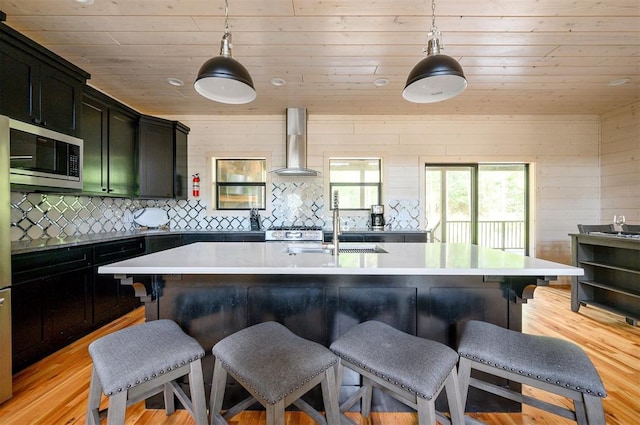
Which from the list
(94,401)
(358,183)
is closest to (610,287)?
(358,183)

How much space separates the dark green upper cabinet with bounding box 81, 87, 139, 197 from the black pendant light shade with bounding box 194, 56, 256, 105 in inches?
80.2

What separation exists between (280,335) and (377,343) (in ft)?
1.44

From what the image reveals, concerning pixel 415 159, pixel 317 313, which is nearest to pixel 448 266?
pixel 317 313

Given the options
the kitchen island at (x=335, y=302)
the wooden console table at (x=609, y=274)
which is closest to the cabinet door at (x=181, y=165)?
the kitchen island at (x=335, y=302)

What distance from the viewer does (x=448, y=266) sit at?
1.33 meters

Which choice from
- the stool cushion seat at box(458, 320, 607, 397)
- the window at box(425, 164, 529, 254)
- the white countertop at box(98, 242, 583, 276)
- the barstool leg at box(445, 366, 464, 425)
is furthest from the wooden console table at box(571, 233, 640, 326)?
the barstool leg at box(445, 366, 464, 425)

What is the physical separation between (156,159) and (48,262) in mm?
1921

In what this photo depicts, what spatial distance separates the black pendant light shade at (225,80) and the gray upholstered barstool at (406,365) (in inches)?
59.1

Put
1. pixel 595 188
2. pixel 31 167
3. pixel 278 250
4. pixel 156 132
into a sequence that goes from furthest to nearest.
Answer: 1. pixel 595 188
2. pixel 156 132
3. pixel 31 167
4. pixel 278 250

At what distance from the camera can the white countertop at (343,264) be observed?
1.28 meters

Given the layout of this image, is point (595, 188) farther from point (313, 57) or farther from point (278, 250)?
point (278, 250)

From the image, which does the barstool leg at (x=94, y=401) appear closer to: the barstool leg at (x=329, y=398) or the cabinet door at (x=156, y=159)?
the barstool leg at (x=329, y=398)

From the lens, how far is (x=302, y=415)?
161 cm

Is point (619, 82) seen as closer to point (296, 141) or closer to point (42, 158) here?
point (296, 141)
